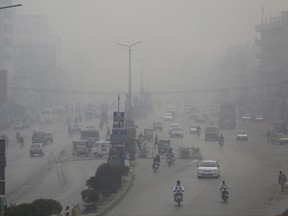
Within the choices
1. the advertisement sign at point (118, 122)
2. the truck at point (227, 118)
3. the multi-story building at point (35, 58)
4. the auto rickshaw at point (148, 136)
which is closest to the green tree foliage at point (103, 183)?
the advertisement sign at point (118, 122)

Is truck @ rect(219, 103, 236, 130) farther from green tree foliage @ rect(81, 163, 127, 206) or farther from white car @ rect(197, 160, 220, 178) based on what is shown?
green tree foliage @ rect(81, 163, 127, 206)

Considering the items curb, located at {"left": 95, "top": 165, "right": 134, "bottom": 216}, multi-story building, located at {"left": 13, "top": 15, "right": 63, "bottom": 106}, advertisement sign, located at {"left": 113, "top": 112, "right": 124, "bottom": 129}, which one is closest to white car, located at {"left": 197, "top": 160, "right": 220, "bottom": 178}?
curb, located at {"left": 95, "top": 165, "right": 134, "bottom": 216}

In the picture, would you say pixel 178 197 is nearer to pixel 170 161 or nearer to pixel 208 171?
pixel 208 171

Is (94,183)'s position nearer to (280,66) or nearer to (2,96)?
(2,96)

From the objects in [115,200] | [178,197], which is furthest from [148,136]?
[178,197]

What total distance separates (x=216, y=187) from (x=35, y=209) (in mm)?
11320

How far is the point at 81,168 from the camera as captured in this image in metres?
32.8

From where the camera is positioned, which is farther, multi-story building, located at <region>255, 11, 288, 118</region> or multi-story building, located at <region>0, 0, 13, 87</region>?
multi-story building, located at <region>0, 0, 13, 87</region>

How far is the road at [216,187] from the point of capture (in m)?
20.3

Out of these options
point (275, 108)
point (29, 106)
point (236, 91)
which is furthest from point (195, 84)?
point (275, 108)

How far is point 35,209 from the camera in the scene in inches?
583

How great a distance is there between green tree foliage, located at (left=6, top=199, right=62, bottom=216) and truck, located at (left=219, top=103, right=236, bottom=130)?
49.2m

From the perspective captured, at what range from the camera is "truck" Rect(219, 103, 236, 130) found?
6500 cm

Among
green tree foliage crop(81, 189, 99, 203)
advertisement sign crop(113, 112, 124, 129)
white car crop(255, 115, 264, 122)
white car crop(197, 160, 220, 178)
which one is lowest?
green tree foliage crop(81, 189, 99, 203)
